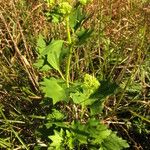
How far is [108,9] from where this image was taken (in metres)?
2.71

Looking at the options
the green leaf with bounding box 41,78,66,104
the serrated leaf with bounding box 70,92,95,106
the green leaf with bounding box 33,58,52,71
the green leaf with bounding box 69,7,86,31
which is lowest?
the serrated leaf with bounding box 70,92,95,106

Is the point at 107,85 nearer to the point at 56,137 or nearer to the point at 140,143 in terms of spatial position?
the point at 56,137

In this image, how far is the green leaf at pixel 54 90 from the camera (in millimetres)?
1522

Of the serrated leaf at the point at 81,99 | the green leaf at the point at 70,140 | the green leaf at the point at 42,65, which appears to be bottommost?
the green leaf at the point at 70,140

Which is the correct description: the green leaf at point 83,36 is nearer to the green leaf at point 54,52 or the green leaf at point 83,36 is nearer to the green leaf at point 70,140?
the green leaf at point 54,52

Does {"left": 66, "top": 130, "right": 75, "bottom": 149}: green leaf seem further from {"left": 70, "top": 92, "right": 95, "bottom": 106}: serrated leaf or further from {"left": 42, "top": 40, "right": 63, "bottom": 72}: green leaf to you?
{"left": 42, "top": 40, "right": 63, "bottom": 72}: green leaf

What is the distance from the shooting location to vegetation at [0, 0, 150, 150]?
5.39 feet

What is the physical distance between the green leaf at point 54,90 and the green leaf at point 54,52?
11 cm

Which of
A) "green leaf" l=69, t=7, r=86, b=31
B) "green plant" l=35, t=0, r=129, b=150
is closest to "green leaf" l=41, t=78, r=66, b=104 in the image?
"green plant" l=35, t=0, r=129, b=150

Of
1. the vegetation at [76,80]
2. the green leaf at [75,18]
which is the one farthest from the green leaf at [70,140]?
the green leaf at [75,18]

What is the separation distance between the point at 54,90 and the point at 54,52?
20 centimetres

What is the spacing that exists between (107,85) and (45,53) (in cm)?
31

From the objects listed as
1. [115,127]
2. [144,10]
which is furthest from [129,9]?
[115,127]

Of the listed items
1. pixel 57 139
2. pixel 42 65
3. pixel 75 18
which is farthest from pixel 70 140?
pixel 75 18
